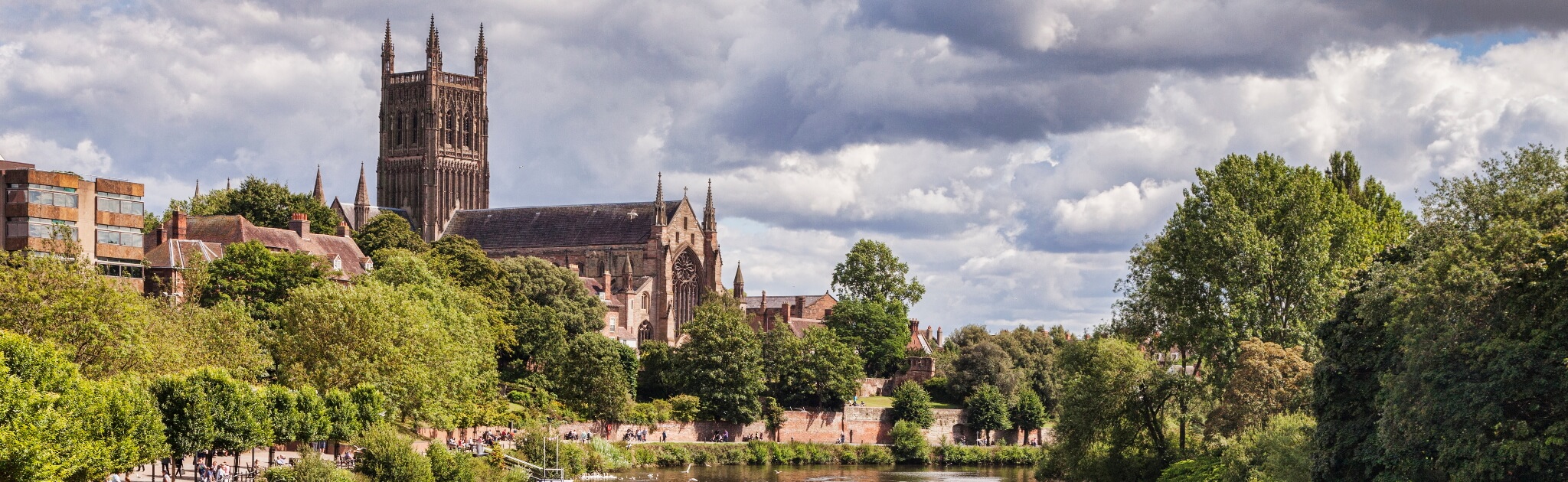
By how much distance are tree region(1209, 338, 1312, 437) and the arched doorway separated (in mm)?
77941

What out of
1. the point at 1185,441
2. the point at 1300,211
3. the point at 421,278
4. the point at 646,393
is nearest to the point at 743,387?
the point at 646,393

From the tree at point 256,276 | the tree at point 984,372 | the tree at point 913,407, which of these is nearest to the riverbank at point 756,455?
the tree at point 913,407

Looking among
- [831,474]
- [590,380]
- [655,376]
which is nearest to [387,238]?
[655,376]

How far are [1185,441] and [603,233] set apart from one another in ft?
244

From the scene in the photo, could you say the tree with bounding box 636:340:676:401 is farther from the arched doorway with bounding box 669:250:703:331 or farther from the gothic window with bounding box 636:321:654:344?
the arched doorway with bounding box 669:250:703:331

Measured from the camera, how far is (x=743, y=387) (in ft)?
278

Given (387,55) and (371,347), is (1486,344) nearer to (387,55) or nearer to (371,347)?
(371,347)

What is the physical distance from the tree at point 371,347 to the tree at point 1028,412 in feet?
148

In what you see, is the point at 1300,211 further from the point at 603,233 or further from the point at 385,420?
the point at 603,233

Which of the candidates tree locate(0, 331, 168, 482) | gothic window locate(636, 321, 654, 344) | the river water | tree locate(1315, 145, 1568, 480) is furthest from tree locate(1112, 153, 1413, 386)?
gothic window locate(636, 321, 654, 344)

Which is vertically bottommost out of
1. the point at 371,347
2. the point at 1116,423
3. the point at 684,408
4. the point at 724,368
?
the point at 684,408

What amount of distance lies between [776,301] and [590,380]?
63.6 metres

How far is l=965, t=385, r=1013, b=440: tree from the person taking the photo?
3745 inches

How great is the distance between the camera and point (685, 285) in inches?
4879
